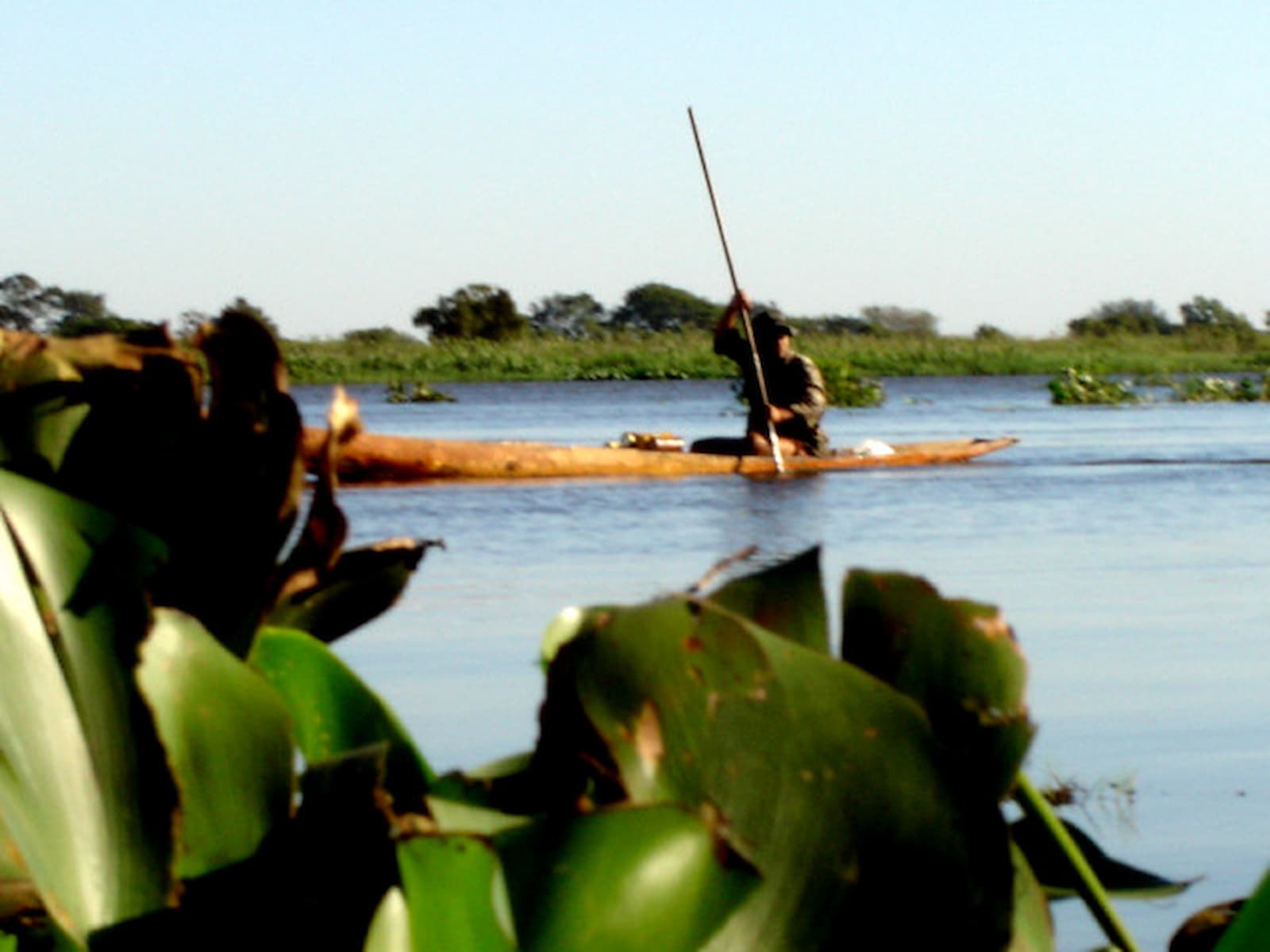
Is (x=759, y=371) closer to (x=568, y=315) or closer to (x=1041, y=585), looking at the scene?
(x=1041, y=585)

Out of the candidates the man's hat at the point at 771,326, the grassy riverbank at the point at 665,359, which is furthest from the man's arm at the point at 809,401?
the grassy riverbank at the point at 665,359

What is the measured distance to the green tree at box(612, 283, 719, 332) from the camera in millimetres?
101562

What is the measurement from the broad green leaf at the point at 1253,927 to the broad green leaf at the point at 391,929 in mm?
267

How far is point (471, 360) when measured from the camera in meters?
53.7

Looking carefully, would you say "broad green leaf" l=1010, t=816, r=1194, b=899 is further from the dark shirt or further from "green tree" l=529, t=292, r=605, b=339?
"green tree" l=529, t=292, r=605, b=339

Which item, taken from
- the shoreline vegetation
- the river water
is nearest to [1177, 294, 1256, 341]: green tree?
the shoreline vegetation

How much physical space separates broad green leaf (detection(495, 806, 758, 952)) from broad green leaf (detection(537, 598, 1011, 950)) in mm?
34

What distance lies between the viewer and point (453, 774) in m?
0.82

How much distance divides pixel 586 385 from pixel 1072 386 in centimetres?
1740

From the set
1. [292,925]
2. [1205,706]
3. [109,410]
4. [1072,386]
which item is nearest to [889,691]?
[292,925]

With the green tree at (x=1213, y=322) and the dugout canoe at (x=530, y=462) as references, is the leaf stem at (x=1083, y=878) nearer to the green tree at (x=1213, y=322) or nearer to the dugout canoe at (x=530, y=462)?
the dugout canoe at (x=530, y=462)

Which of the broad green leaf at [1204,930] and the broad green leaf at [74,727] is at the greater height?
the broad green leaf at [74,727]

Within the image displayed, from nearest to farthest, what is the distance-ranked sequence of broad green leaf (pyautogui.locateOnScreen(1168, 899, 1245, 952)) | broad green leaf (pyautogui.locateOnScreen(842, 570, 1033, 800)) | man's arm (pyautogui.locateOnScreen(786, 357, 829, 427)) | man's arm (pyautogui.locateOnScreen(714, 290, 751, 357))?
broad green leaf (pyautogui.locateOnScreen(842, 570, 1033, 800)), broad green leaf (pyautogui.locateOnScreen(1168, 899, 1245, 952)), man's arm (pyautogui.locateOnScreen(714, 290, 751, 357)), man's arm (pyautogui.locateOnScreen(786, 357, 829, 427))

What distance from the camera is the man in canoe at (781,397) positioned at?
1766 cm
